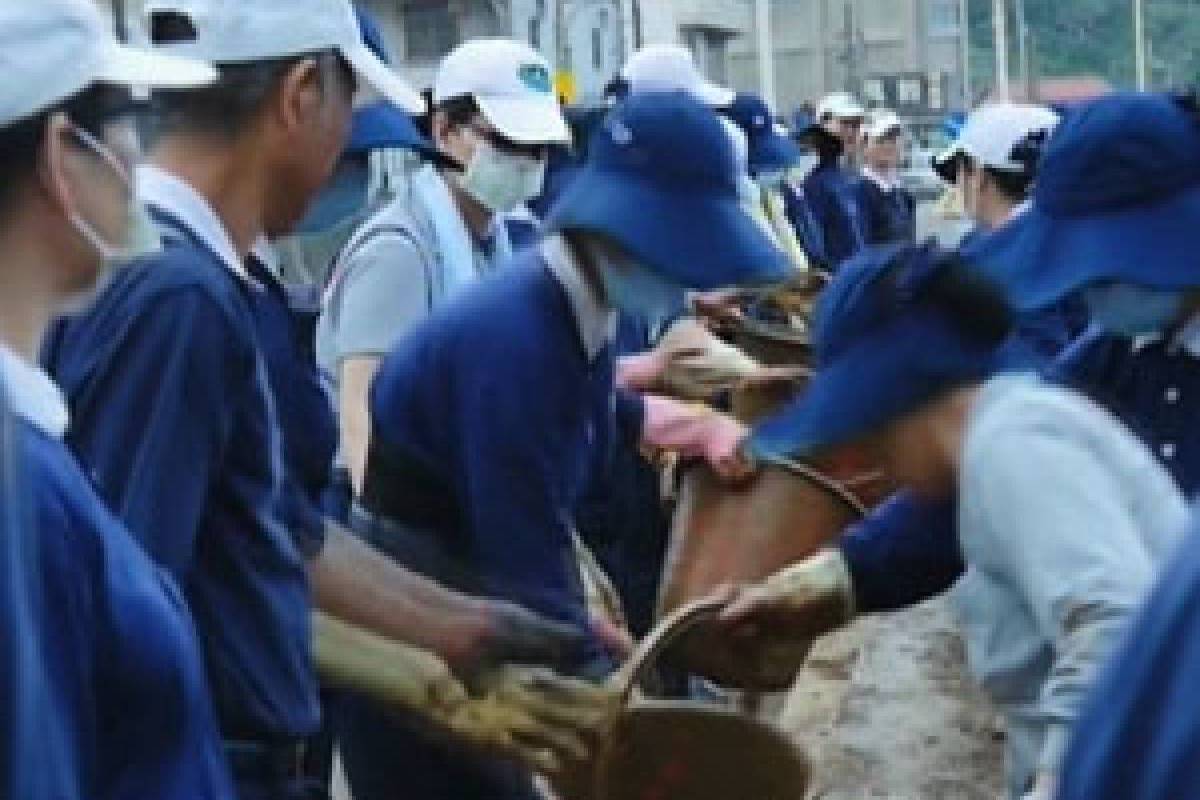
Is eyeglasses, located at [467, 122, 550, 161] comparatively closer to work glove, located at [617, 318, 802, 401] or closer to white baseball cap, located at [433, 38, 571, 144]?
white baseball cap, located at [433, 38, 571, 144]

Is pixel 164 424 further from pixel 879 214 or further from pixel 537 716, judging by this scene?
pixel 879 214

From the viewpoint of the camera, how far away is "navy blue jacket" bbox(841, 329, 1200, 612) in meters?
4.44

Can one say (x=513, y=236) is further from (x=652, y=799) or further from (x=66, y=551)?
(x=66, y=551)

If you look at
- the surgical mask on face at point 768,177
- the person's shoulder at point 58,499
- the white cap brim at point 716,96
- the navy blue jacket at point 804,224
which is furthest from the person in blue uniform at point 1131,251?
the navy blue jacket at point 804,224

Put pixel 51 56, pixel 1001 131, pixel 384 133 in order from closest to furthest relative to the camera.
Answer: pixel 51 56 → pixel 384 133 → pixel 1001 131

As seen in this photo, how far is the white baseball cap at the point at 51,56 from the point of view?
8.22 ft

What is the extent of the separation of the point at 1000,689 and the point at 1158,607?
1882mm

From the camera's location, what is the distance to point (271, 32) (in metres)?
3.77

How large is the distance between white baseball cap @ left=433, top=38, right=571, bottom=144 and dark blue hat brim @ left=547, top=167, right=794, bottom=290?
6.60ft

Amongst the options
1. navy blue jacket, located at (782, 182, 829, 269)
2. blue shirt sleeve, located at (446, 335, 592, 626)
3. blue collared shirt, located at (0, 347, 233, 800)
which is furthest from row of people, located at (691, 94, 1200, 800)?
navy blue jacket, located at (782, 182, 829, 269)

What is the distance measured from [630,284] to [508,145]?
2.03 m

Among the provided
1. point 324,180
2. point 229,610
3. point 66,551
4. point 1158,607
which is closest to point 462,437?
point 324,180

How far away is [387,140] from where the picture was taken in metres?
6.37

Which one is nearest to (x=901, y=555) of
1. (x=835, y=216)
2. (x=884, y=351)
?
(x=884, y=351)
